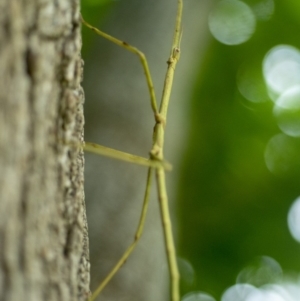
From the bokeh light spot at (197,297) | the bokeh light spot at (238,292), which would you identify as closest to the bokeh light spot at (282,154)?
the bokeh light spot at (238,292)

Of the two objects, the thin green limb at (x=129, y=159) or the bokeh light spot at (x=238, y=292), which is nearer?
the thin green limb at (x=129, y=159)

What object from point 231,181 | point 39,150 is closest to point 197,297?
point 231,181

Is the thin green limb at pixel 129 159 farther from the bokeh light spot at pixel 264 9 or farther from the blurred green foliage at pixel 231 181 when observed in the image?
the bokeh light spot at pixel 264 9

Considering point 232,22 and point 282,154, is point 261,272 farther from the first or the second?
point 232,22

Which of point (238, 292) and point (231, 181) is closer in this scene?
point (231, 181)

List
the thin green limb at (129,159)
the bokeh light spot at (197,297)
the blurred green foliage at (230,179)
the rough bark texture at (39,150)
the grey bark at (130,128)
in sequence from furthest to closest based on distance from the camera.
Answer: the bokeh light spot at (197,297), the blurred green foliage at (230,179), the grey bark at (130,128), the thin green limb at (129,159), the rough bark texture at (39,150)

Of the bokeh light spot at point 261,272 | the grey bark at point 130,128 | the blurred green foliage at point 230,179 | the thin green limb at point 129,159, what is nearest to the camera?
the thin green limb at point 129,159

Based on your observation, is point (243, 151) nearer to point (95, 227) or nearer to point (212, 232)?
point (212, 232)
